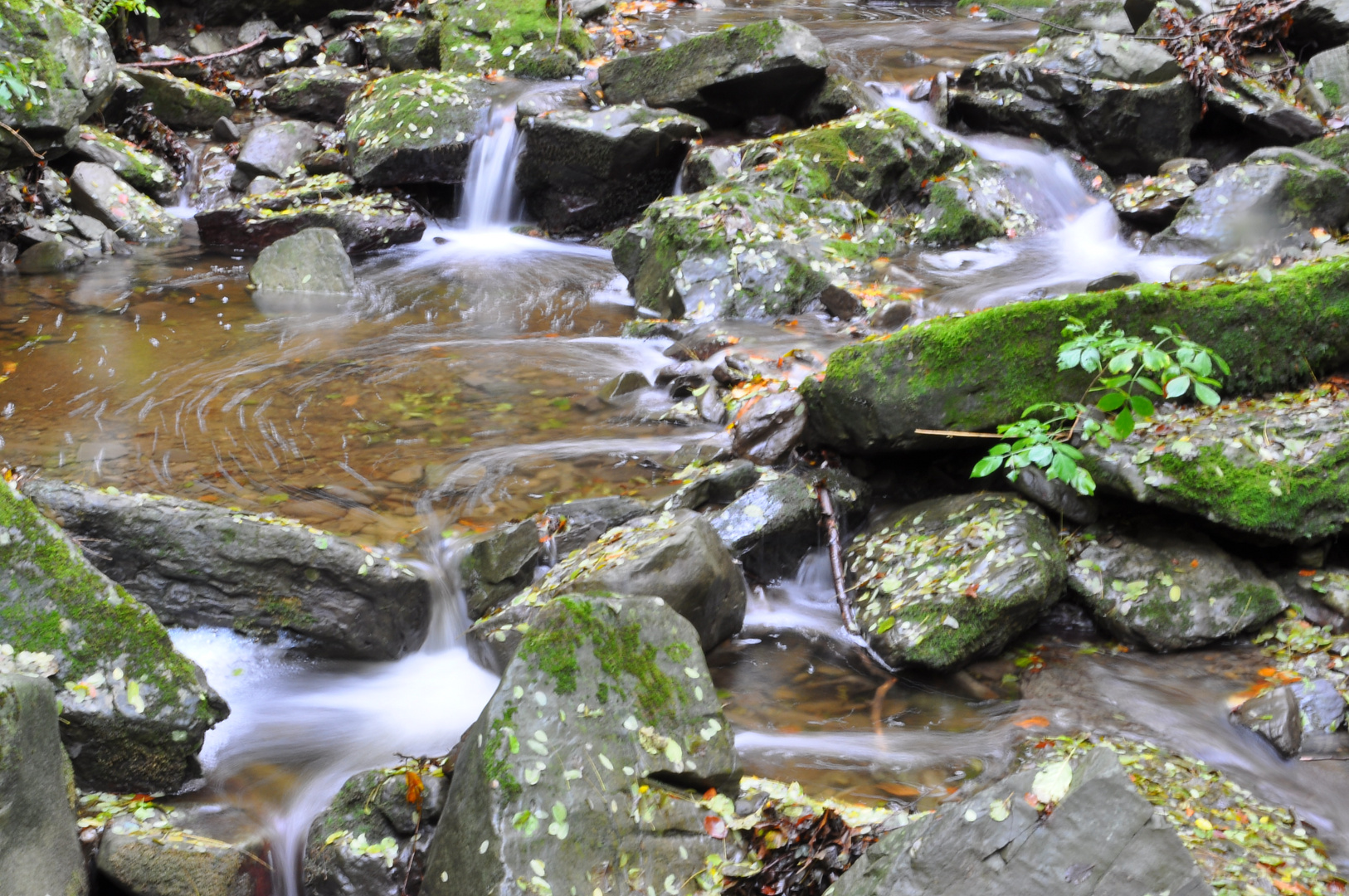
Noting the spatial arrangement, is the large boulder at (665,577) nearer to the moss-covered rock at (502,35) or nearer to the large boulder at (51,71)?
A: the large boulder at (51,71)

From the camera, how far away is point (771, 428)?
18.9 feet

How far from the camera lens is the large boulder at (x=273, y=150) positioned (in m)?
12.4

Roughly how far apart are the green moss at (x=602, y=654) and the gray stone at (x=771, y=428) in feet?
8.18

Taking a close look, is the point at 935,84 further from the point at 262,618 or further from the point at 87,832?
the point at 87,832

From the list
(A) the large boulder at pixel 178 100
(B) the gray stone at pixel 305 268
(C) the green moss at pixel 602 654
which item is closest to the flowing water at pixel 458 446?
(B) the gray stone at pixel 305 268

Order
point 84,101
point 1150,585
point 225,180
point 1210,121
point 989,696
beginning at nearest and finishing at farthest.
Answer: point 989,696 < point 1150,585 < point 84,101 < point 1210,121 < point 225,180

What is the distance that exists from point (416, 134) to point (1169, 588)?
9.64m

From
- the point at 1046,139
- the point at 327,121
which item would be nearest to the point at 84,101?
the point at 327,121

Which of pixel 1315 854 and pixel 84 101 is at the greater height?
pixel 84 101

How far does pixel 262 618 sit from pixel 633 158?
24.8ft

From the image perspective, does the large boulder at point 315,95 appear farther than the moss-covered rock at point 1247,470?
Yes

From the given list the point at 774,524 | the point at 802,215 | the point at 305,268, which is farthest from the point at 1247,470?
the point at 305,268

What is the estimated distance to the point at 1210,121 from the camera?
10.6m

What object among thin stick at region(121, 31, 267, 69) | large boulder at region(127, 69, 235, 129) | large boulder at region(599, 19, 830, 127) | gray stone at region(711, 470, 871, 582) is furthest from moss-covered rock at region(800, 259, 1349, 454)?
large boulder at region(127, 69, 235, 129)
